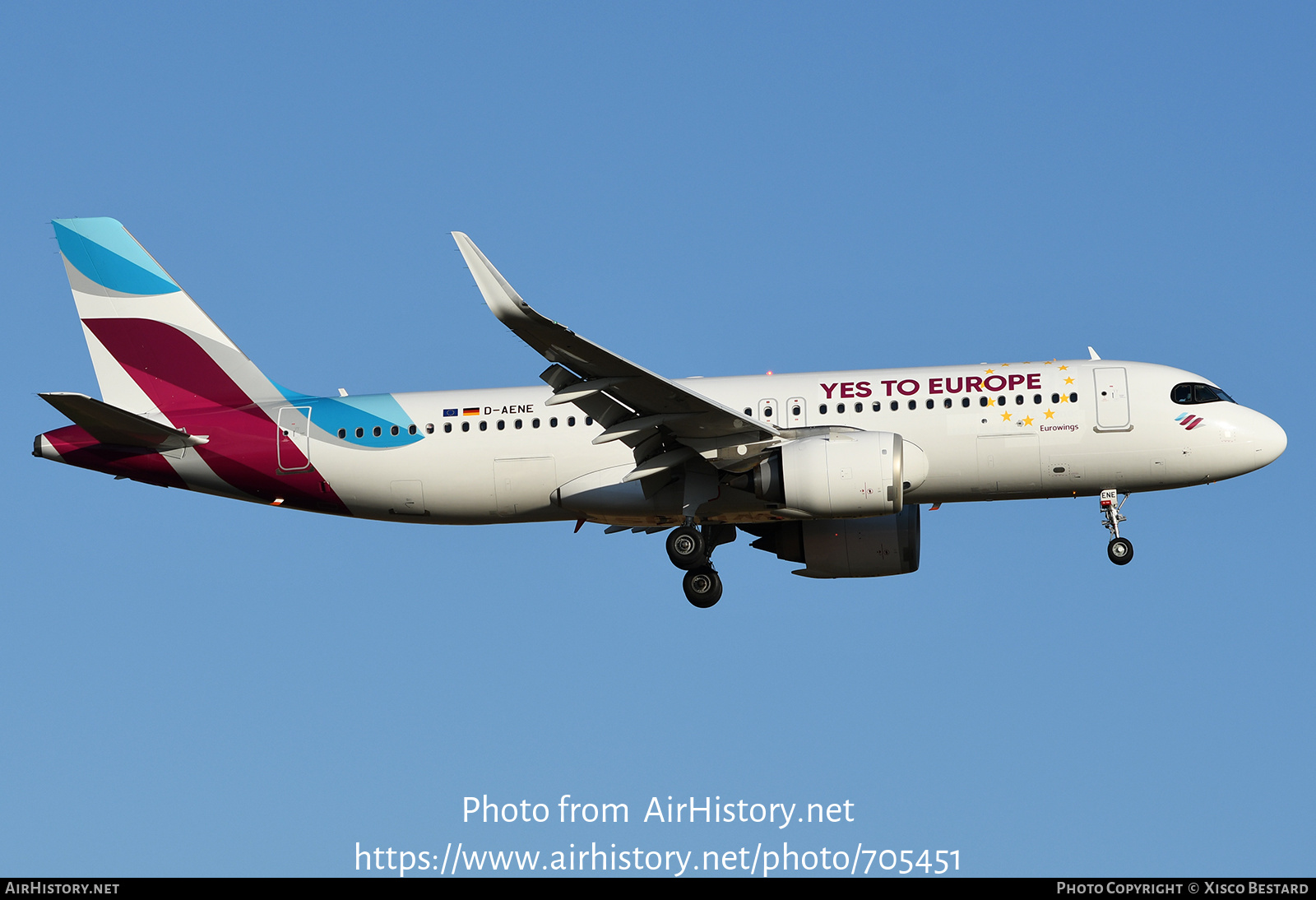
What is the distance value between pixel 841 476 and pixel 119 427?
14.4 meters

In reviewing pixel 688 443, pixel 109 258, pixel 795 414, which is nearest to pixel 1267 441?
pixel 795 414

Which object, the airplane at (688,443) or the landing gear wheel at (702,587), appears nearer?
→ the airplane at (688,443)

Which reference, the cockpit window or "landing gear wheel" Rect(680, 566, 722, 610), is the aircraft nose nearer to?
the cockpit window

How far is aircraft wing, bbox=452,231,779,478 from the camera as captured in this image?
2583 centimetres

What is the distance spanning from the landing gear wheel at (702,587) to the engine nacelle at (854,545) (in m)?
1.97

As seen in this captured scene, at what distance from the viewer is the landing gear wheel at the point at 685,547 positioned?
31.3 meters

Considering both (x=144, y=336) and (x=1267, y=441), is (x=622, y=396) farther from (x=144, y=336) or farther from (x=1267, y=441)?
(x=1267, y=441)

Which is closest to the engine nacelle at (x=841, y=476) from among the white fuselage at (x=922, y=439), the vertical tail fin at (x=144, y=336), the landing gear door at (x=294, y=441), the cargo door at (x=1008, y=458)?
the white fuselage at (x=922, y=439)

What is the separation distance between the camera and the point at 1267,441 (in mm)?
30547

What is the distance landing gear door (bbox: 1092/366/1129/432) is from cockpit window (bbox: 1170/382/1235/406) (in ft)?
3.15

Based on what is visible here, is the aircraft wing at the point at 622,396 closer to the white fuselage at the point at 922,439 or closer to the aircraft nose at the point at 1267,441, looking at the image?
the white fuselage at the point at 922,439

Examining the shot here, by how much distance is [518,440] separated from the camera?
31500 millimetres
